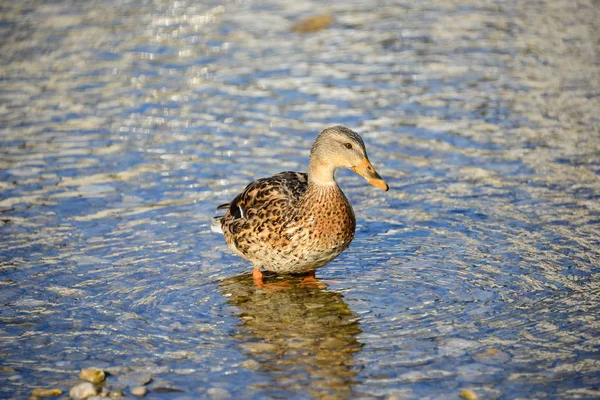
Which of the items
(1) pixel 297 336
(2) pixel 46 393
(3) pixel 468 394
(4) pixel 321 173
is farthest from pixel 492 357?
(2) pixel 46 393

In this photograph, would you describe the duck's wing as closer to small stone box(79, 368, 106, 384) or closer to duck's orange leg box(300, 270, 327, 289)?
duck's orange leg box(300, 270, 327, 289)

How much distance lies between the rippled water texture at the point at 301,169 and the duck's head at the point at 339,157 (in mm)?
924

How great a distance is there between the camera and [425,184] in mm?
10070

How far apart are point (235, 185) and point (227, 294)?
255 cm

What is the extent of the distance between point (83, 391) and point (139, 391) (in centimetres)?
35

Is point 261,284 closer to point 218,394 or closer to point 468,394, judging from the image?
point 218,394

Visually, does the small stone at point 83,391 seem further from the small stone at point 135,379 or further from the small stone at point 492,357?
the small stone at point 492,357

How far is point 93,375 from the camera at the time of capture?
620cm

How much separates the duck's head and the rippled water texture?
92 cm

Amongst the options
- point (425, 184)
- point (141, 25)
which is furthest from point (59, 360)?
point (141, 25)

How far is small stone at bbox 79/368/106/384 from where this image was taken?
6.18 m

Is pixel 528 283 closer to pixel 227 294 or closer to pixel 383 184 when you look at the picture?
pixel 383 184

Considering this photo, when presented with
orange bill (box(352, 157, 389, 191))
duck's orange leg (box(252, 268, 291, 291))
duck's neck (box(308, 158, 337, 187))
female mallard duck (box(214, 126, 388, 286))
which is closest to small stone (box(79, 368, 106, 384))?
female mallard duck (box(214, 126, 388, 286))

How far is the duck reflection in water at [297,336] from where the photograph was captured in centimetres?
620
